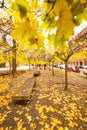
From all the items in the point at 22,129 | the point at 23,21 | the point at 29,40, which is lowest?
the point at 22,129

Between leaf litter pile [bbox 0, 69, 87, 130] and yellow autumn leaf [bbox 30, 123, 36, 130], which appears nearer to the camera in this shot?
yellow autumn leaf [bbox 30, 123, 36, 130]

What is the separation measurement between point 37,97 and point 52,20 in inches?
265

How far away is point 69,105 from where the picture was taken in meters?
6.84

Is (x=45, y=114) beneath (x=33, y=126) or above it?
above

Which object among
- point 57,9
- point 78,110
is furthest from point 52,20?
point 78,110

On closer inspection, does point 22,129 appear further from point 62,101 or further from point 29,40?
point 29,40

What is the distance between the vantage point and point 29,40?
1312mm

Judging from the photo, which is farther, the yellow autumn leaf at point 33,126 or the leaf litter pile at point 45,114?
the leaf litter pile at point 45,114

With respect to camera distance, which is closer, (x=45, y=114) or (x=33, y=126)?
(x=33, y=126)

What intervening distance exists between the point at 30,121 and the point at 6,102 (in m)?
2.49

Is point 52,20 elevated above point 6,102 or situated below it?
above

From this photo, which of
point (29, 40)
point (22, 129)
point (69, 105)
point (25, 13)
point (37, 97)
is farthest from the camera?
point (37, 97)

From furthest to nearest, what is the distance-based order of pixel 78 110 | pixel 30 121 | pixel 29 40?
1. pixel 78 110
2. pixel 30 121
3. pixel 29 40

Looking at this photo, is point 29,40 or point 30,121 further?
point 30,121
